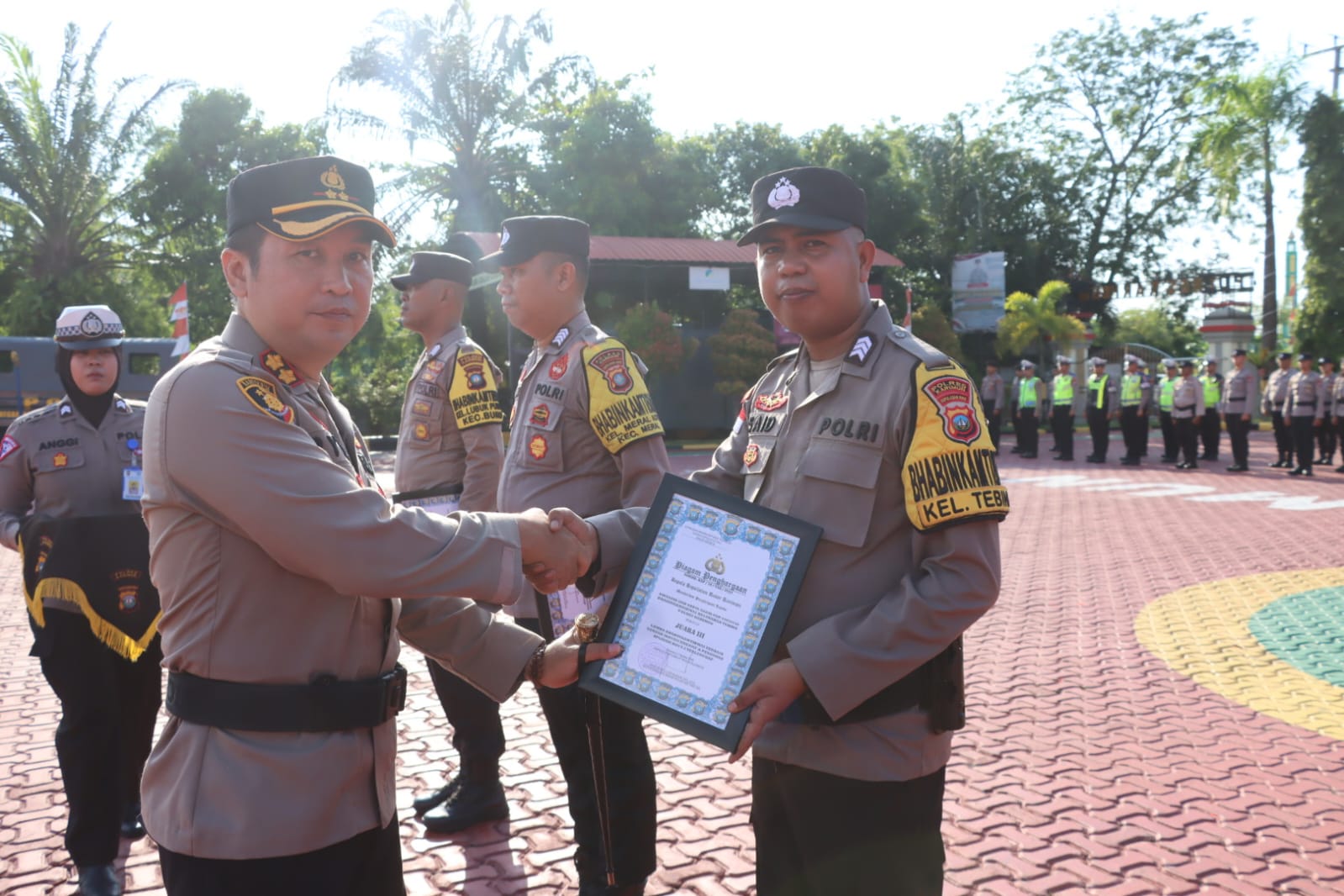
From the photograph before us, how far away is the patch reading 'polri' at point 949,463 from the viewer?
211 centimetres

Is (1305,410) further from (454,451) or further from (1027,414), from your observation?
(454,451)

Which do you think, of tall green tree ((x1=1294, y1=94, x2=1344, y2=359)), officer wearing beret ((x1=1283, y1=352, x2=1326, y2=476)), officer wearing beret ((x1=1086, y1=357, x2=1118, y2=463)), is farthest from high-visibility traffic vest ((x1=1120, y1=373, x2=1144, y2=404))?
tall green tree ((x1=1294, y1=94, x2=1344, y2=359))

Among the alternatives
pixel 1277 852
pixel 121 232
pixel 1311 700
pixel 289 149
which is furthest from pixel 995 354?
pixel 1277 852

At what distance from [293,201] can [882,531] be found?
1.44m

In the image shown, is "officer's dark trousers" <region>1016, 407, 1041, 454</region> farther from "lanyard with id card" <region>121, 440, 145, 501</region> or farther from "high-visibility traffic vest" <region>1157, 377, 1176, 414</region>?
"lanyard with id card" <region>121, 440, 145, 501</region>

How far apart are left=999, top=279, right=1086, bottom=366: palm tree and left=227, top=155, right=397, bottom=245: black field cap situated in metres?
32.5

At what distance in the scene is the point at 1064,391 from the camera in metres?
21.9

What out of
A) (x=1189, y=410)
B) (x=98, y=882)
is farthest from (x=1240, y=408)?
(x=98, y=882)

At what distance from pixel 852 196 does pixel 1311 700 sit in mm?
5166

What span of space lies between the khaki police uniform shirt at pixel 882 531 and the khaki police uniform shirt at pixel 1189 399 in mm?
19420

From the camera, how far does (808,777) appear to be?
2.26m

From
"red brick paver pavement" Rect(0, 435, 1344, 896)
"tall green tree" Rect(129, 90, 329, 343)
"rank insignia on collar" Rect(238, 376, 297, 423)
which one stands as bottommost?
"red brick paver pavement" Rect(0, 435, 1344, 896)

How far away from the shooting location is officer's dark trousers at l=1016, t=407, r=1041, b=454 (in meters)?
21.9

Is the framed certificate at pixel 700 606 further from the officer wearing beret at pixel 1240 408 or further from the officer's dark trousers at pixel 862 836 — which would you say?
the officer wearing beret at pixel 1240 408
